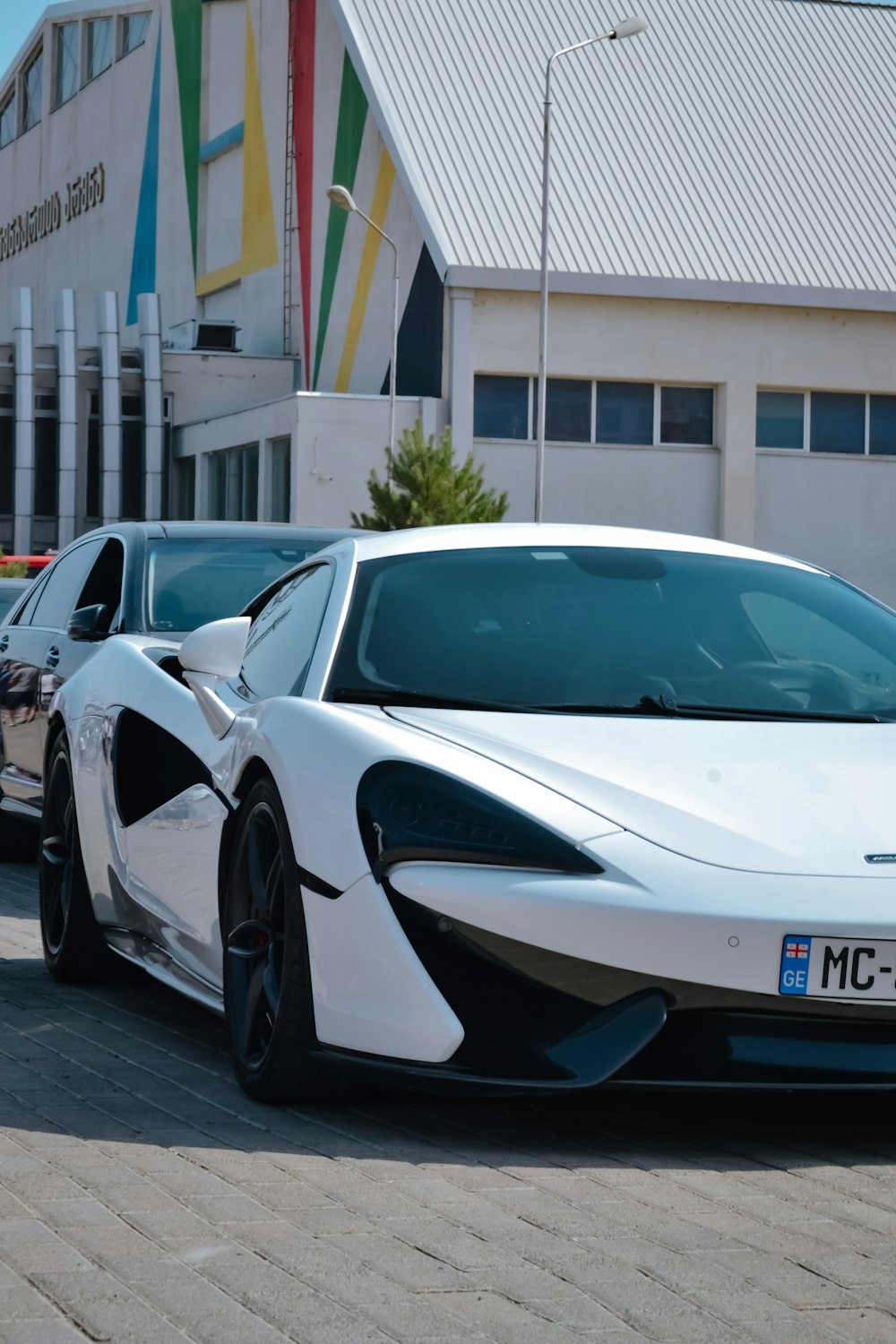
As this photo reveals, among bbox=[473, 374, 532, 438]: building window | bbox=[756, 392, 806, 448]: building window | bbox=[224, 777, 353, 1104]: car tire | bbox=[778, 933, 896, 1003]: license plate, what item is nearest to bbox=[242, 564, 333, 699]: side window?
bbox=[224, 777, 353, 1104]: car tire

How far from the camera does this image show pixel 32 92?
269 ft

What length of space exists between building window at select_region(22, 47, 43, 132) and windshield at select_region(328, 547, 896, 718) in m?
79.2

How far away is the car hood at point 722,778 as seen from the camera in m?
4.10

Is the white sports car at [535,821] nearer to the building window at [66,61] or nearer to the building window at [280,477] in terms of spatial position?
the building window at [280,477]

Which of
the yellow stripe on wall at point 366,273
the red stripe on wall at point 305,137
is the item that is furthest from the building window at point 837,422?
the red stripe on wall at point 305,137

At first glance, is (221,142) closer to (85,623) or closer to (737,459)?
(737,459)

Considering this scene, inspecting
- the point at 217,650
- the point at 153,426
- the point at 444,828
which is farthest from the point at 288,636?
the point at 153,426

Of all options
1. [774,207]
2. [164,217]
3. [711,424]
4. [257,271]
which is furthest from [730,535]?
[164,217]

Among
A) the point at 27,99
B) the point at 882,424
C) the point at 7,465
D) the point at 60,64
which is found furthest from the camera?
the point at 27,99

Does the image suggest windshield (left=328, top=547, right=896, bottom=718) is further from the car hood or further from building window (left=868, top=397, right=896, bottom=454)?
building window (left=868, top=397, right=896, bottom=454)

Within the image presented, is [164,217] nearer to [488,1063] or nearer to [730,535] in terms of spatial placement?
[730,535]

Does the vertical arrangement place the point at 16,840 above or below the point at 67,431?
below

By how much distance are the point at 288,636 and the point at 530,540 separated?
26.8 inches

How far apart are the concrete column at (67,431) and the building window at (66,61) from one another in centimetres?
2425
